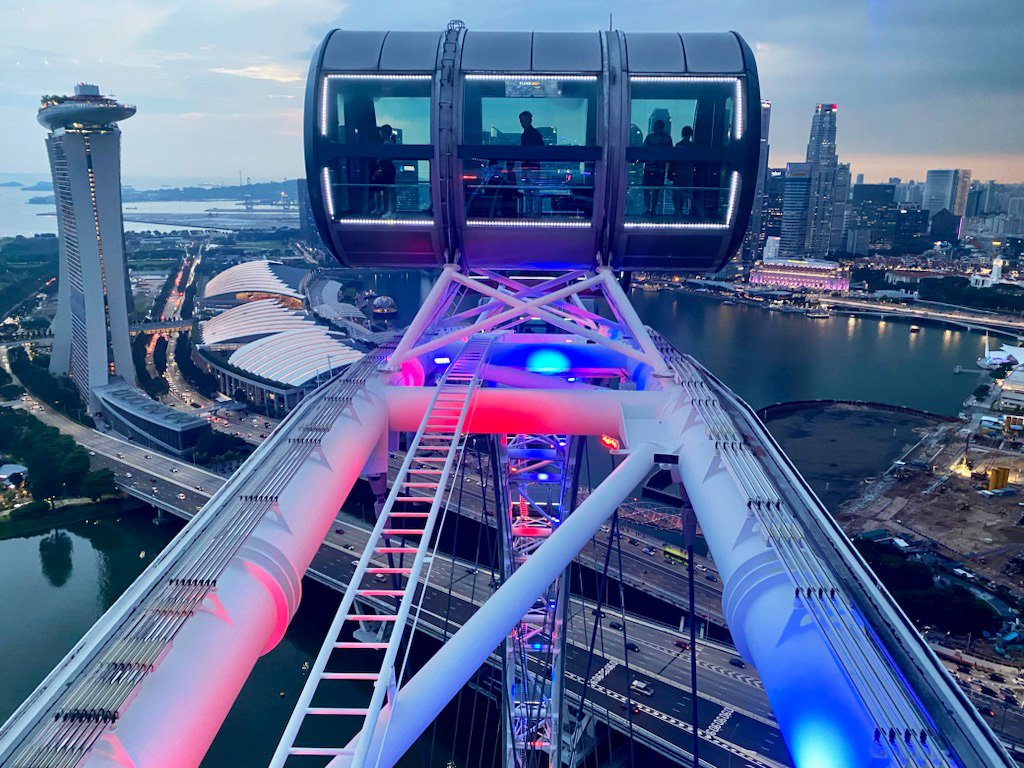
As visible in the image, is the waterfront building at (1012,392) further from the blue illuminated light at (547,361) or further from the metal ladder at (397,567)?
the metal ladder at (397,567)

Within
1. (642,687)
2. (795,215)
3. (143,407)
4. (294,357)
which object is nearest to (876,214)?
(795,215)

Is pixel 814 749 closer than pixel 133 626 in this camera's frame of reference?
Yes

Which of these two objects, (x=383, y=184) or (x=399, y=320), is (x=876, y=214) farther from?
(x=383, y=184)

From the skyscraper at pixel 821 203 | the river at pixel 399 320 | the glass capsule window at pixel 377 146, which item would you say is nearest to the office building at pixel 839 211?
the skyscraper at pixel 821 203

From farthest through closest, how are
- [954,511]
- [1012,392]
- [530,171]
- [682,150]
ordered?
[1012,392] < [954,511] < [530,171] < [682,150]

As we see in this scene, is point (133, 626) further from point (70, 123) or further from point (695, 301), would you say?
point (695, 301)

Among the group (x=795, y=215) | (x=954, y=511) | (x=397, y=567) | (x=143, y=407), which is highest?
(x=795, y=215)

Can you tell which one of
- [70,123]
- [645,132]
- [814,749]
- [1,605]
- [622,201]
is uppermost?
[70,123]

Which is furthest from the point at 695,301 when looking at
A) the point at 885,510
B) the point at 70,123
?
the point at 70,123
